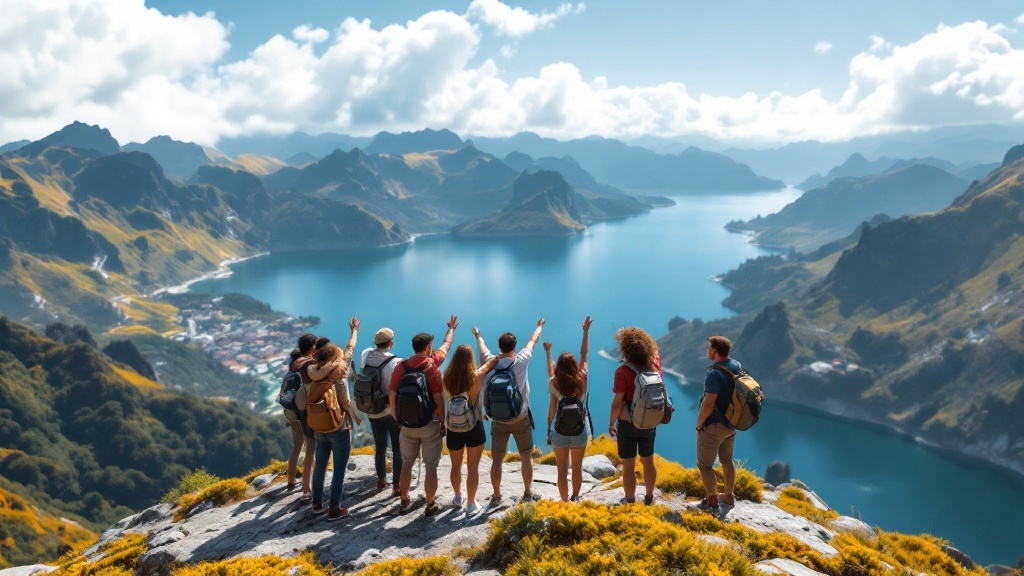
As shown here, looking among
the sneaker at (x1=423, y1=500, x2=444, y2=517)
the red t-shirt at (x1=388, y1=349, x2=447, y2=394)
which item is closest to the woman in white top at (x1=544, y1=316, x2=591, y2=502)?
the red t-shirt at (x1=388, y1=349, x2=447, y2=394)

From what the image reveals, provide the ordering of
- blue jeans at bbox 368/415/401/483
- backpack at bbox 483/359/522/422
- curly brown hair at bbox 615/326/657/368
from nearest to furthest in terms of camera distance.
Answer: curly brown hair at bbox 615/326/657/368 → backpack at bbox 483/359/522/422 → blue jeans at bbox 368/415/401/483

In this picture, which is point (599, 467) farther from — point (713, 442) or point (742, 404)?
point (742, 404)

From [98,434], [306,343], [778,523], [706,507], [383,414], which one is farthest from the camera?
[98,434]

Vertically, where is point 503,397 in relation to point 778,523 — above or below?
above

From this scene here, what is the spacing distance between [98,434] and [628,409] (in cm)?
15151

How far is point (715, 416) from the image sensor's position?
404 inches

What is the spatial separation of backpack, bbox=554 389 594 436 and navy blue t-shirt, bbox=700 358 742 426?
233 centimetres

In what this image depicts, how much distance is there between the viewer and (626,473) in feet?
34.9

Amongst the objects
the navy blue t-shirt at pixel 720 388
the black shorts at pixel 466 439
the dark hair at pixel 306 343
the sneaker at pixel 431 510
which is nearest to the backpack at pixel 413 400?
the black shorts at pixel 466 439

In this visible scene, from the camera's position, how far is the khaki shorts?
10680 millimetres

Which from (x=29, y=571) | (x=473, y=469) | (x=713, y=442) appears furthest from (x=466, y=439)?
(x=29, y=571)

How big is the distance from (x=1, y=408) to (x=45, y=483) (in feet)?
96.1

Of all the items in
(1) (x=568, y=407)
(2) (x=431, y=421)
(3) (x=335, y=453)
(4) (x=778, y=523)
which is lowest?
(4) (x=778, y=523)

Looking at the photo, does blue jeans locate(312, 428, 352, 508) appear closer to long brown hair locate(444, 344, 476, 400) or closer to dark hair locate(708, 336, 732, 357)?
long brown hair locate(444, 344, 476, 400)
